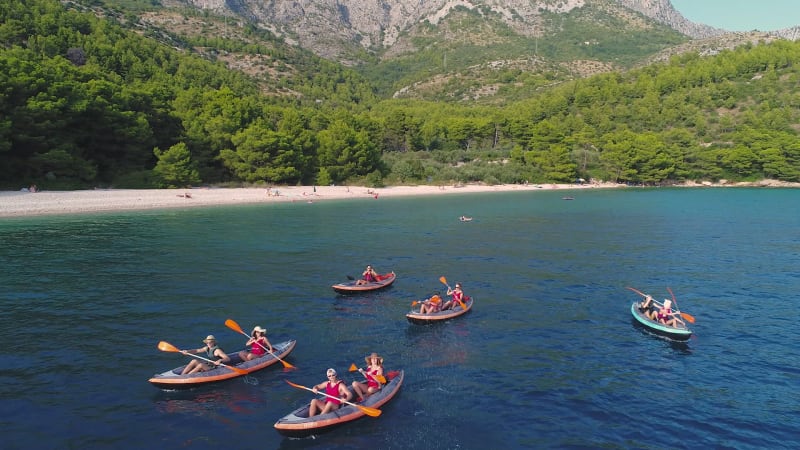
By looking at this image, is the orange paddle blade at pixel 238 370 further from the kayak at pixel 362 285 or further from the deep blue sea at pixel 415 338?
the kayak at pixel 362 285

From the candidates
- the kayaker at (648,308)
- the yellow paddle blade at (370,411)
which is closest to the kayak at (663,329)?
the kayaker at (648,308)

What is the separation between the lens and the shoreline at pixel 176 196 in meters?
59.7

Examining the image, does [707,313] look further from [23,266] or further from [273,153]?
[273,153]

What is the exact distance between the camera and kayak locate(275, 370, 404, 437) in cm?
1407

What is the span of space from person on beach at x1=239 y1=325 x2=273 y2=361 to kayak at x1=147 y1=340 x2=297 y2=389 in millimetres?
195

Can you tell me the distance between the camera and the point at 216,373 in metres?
17.6

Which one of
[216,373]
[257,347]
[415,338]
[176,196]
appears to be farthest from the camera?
[176,196]

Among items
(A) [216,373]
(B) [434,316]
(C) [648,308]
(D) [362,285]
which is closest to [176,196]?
(D) [362,285]

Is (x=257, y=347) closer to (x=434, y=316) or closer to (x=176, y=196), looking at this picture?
(x=434, y=316)

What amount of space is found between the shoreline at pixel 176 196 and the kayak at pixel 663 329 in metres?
64.5

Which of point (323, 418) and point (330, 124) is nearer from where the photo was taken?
point (323, 418)

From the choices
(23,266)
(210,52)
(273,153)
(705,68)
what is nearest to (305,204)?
(273,153)

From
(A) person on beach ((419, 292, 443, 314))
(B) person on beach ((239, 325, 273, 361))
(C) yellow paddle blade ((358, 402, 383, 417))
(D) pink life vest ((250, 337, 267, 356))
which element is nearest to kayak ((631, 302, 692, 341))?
(A) person on beach ((419, 292, 443, 314))

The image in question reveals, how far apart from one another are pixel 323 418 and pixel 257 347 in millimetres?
5636
